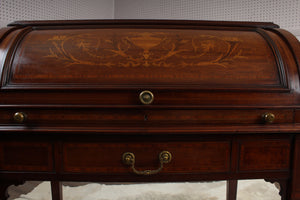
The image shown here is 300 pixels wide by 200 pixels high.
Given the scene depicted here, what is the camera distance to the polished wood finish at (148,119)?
90cm

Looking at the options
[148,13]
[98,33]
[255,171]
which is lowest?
[255,171]

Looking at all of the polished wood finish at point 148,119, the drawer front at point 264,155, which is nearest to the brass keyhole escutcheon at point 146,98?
the polished wood finish at point 148,119

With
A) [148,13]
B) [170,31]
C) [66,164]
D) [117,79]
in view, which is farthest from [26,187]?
[148,13]

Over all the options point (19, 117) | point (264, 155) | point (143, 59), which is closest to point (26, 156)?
point (19, 117)

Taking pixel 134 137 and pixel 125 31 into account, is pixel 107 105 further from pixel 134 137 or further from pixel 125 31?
pixel 125 31

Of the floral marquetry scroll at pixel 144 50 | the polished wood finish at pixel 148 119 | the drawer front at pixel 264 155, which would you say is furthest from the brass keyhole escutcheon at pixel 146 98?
the drawer front at pixel 264 155

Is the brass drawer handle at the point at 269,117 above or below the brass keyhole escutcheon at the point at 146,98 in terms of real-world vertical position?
below

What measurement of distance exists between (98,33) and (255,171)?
3.11ft

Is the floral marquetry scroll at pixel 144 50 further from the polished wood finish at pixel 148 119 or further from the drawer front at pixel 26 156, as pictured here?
the drawer front at pixel 26 156

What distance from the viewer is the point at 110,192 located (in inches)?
72.7

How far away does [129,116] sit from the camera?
905 millimetres

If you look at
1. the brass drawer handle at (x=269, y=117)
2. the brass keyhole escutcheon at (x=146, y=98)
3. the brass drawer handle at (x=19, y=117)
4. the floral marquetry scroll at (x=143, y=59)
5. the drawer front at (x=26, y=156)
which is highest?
the floral marquetry scroll at (x=143, y=59)

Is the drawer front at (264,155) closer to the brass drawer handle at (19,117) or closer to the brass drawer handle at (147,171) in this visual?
the brass drawer handle at (147,171)

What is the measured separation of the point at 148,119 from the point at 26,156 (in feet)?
1.73
